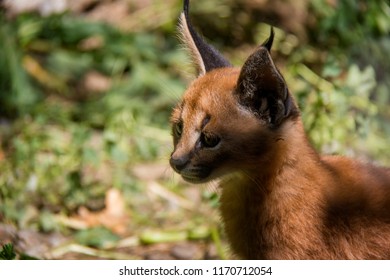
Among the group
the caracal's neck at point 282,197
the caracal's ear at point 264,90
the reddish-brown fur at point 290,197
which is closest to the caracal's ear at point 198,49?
the reddish-brown fur at point 290,197

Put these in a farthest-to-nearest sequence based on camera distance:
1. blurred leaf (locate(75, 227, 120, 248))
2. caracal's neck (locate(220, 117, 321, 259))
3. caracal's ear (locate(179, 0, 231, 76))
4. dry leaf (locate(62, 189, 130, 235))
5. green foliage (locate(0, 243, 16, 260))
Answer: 1. dry leaf (locate(62, 189, 130, 235))
2. blurred leaf (locate(75, 227, 120, 248))
3. caracal's ear (locate(179, 0, 231, 76))
4. caracal's neck (locate(220, 117, 321, 259))
5. green foliage (locate(0, 243, 16, 260))

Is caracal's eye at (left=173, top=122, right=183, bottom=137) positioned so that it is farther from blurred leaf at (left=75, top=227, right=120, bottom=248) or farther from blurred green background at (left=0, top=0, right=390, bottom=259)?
blurred leaf at (left=75, top=227, right=120, bottom=248)

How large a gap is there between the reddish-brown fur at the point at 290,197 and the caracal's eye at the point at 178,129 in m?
0.05

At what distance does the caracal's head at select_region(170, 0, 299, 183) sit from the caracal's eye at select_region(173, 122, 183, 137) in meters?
0.03

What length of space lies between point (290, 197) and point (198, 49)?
1.01m

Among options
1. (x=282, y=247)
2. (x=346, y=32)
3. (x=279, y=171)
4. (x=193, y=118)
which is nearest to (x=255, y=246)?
(x=282, y=247)

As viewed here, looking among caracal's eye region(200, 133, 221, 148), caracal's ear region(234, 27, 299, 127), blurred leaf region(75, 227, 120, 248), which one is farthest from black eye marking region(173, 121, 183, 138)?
blurred leaf region(75, 227, 120, 248)

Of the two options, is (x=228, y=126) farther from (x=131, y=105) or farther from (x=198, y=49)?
(x=131, y=105)

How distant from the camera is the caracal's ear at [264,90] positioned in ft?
14.1

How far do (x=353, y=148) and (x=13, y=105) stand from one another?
9.85 feet

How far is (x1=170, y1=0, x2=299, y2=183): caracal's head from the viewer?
452 centimetres

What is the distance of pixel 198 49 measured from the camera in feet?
16.3

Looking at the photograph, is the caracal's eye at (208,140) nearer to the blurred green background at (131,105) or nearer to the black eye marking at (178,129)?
the black eye marking at (178,129)

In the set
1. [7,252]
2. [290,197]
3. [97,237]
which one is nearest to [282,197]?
[290,197]
